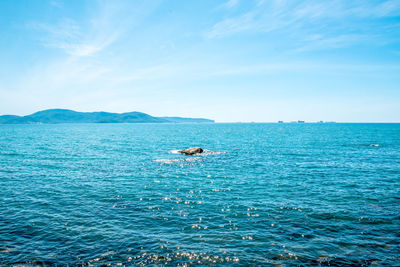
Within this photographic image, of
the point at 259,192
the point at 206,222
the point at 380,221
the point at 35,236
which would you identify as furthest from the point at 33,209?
the point at 380,221

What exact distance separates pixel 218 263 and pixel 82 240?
9.24m

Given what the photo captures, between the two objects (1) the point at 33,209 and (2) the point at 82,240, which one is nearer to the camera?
(2) the point at 82,240

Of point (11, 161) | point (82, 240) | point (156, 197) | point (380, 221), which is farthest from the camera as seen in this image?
point (11, 161)

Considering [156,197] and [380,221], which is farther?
[156,197]

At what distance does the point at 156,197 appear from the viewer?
24.6m

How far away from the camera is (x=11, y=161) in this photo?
4453 centimetres

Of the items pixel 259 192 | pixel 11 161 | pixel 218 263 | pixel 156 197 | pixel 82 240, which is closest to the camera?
pixel 218 263

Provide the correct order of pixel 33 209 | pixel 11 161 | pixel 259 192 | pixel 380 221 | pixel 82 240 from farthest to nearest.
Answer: pixel 11 161, pixel 259 192, pixel 33 209, pixel 380 221, pixel 82 240

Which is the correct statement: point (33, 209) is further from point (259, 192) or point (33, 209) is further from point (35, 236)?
point (259, 192)

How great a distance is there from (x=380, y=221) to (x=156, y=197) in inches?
783

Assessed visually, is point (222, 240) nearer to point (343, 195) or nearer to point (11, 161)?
point (343, 195)

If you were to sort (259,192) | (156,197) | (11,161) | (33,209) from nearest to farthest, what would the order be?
(33,209) → (156,197) → (259,192) → (11,161)

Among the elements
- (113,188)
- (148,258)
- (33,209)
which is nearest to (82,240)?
(148,258)

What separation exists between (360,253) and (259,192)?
1258 cm
